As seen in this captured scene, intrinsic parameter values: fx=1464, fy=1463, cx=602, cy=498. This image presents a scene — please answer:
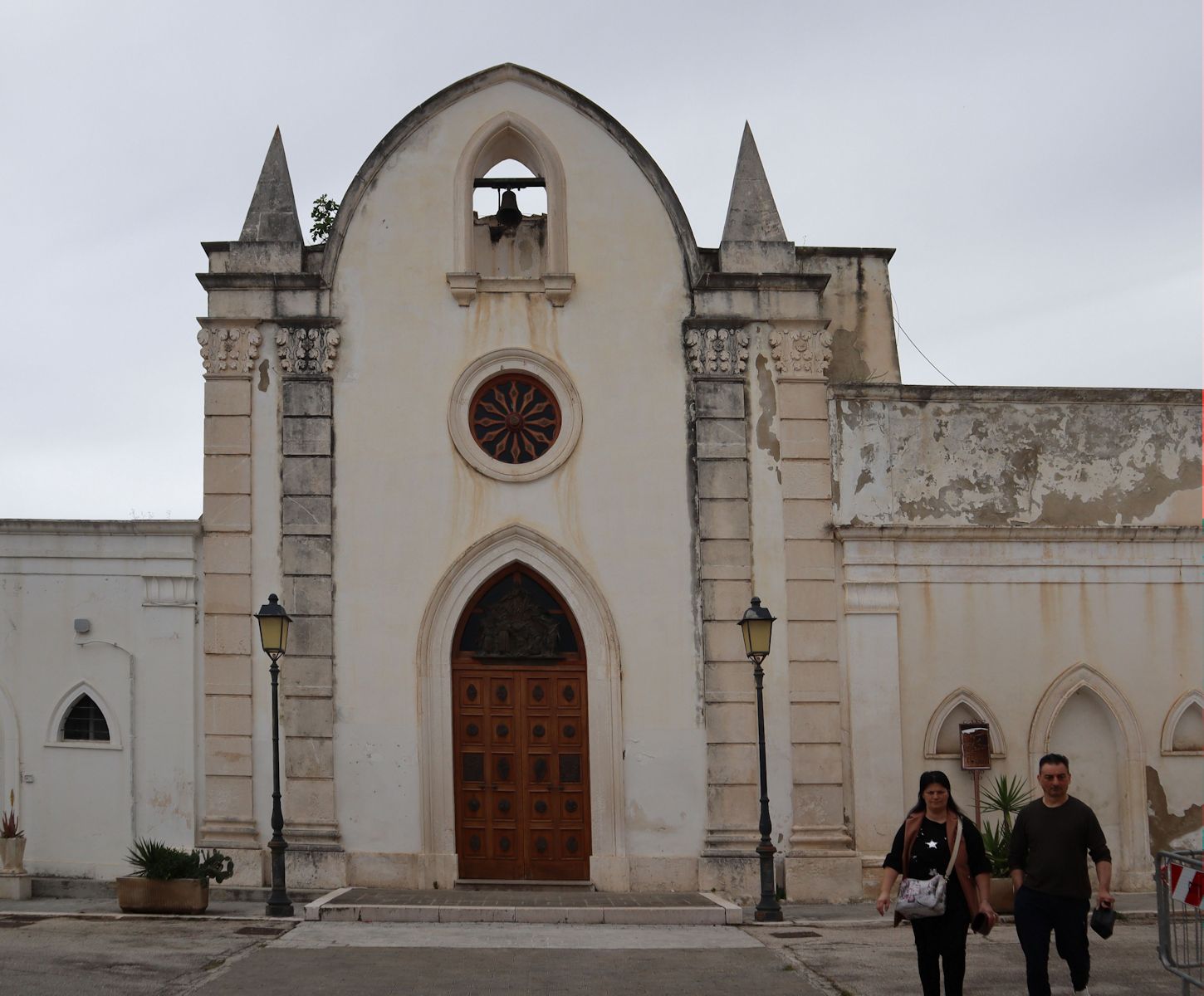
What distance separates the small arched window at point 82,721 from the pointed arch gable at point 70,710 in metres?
0.04

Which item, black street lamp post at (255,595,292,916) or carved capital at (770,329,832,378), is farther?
carved capital at (770,329,832,378)

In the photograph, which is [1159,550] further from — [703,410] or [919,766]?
[703,410]

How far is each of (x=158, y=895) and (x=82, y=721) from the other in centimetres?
308

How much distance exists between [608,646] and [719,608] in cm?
131

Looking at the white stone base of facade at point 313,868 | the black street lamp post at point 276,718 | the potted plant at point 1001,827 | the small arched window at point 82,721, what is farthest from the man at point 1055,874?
the small arched window at point 82,721

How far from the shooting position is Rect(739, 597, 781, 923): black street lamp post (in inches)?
571

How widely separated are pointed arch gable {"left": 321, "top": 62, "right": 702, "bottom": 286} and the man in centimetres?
935

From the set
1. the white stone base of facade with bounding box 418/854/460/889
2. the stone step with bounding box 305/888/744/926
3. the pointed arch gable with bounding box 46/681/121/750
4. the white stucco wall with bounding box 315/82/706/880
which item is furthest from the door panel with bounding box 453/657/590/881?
the pointed arch gable with bounding box 46/681/121/750

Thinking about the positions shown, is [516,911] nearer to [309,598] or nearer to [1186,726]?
[309,598]

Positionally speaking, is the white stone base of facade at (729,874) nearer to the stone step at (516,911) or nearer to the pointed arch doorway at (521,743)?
the stone step at (516,911)

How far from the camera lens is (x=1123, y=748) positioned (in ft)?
54.6

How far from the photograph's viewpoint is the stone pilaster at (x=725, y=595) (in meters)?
16.1

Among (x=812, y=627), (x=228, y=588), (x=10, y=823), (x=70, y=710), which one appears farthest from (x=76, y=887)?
(x=812, y=627)

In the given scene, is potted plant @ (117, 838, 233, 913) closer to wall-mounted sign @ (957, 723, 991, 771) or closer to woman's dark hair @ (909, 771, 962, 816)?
wall-mounted sign @ (957, 723, 991, 771)
